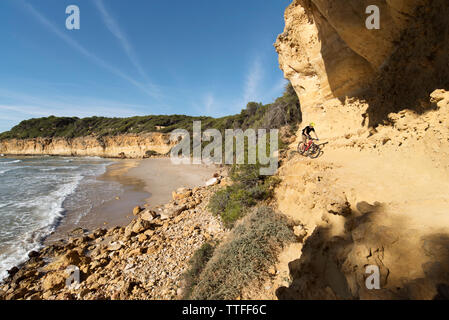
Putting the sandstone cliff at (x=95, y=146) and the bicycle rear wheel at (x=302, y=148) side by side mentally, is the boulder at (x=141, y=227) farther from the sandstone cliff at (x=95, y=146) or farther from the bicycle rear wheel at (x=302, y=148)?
the sandstone cliff at (x=95, y=146)

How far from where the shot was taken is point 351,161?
17.2ft

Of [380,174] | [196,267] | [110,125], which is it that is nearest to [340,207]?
[380,174]

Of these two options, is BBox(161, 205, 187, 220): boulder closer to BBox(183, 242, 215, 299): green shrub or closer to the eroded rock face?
BBox(183, 242, 215, 299): green shrub

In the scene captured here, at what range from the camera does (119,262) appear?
5.20 meters

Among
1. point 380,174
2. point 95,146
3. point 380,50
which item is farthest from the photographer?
point 95,146

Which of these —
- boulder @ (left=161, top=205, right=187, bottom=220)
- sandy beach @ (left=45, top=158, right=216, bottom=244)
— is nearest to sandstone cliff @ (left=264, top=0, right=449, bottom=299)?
boulder @ (left=161, top=205, right=187, bottom=220)

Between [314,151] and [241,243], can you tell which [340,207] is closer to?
[241,243]

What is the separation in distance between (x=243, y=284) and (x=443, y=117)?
5199mm

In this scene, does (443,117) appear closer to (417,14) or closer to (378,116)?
(378,116)

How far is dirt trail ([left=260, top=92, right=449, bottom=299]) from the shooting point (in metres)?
1.94

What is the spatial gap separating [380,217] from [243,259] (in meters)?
2.61

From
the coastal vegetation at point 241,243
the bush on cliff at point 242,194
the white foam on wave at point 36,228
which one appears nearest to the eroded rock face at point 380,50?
the bush on cliff at point 242,194

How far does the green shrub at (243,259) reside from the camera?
352cm
